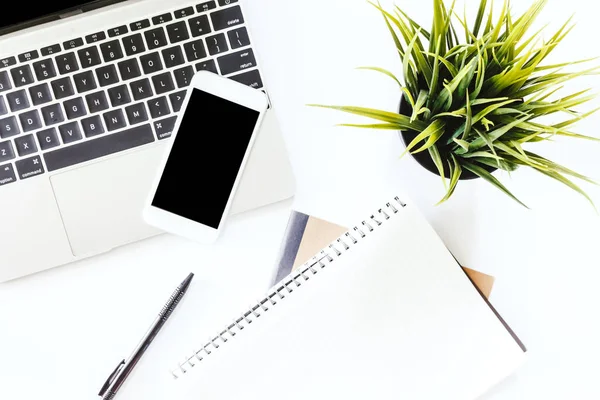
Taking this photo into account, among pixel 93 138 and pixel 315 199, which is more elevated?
pixel 93 138

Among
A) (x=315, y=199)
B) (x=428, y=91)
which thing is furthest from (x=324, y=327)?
(x=428, y=91)

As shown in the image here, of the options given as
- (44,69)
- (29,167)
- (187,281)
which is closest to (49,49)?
(44,69)

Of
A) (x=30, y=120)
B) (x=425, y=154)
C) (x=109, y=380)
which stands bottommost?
(x=109, y=380)

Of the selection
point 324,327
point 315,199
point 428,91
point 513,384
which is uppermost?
point 428,91

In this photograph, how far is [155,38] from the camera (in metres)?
0.56

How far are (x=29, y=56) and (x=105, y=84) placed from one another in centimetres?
8

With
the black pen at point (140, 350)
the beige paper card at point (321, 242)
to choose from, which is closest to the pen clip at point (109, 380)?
the black pen at point (140, 350)

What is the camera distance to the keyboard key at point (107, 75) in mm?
556

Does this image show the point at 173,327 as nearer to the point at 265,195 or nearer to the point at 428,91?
the point at 265,195

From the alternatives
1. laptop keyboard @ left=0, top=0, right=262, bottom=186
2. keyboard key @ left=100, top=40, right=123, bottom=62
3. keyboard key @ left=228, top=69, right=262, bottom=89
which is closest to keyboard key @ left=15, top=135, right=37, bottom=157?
laptop keyboard @ left=0, top=0, right=262, bottom=186

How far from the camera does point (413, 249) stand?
21.8 inches

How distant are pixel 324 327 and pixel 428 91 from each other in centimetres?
25

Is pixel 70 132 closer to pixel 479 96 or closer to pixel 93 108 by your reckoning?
pixel 93 108

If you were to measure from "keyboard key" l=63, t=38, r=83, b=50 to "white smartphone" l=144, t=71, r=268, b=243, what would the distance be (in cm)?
13
